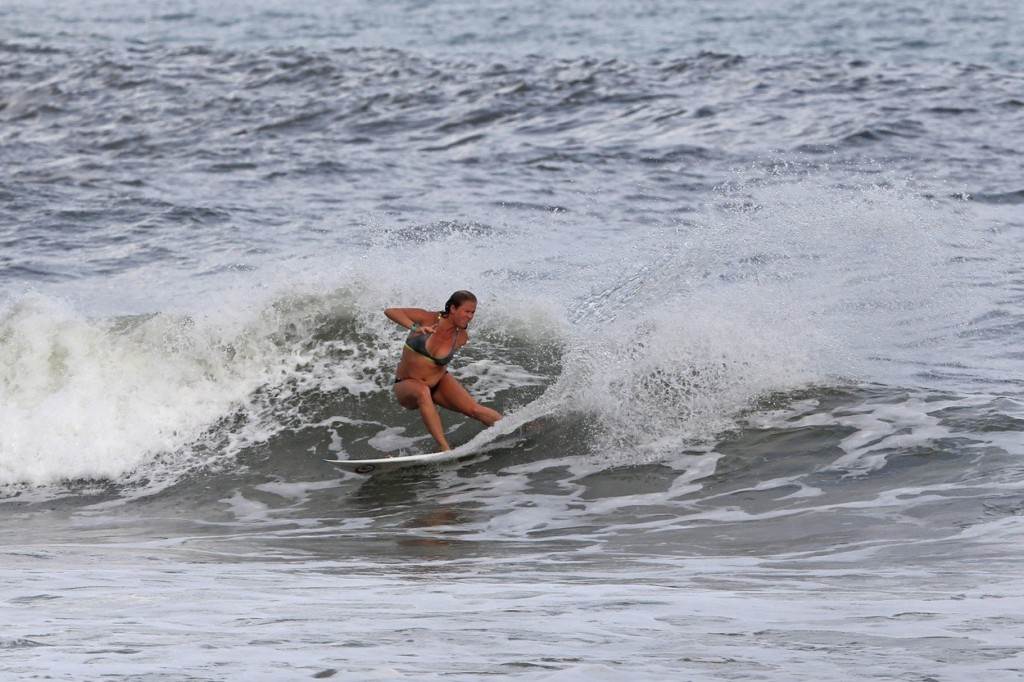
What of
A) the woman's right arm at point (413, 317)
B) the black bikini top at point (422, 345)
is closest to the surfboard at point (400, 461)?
the black bikini top at point (422, 345)

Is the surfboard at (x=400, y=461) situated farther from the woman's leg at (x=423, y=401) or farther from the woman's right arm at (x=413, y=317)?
the woman's right arm at (x=413, y=317)

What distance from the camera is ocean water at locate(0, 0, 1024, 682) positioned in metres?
5.91

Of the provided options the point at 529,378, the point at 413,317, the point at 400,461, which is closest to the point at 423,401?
the point at 400,461

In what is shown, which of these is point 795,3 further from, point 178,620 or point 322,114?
point 178,620

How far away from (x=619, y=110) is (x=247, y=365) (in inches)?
574

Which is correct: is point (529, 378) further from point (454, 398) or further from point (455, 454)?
point (455, 454)

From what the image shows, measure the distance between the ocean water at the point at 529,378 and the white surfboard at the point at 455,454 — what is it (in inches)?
3.2

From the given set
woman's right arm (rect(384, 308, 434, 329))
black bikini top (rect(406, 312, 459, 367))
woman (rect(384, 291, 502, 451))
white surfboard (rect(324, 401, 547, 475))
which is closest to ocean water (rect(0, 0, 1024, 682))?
white surfboard (rect(324, 401, 547, 475))

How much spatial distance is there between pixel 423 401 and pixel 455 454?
0.51 meters

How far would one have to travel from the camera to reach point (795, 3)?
142ft

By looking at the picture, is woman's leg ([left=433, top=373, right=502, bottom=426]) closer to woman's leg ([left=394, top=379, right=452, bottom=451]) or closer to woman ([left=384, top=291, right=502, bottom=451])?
woman ([left=384, top=291, right=502, bottom=451])

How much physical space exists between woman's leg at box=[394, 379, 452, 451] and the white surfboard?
12 centimetres

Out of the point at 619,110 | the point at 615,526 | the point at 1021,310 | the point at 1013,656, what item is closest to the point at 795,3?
the point at 619,110

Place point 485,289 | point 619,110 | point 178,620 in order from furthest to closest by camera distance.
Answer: point 619,110 < point 485,289 < point 178,620
